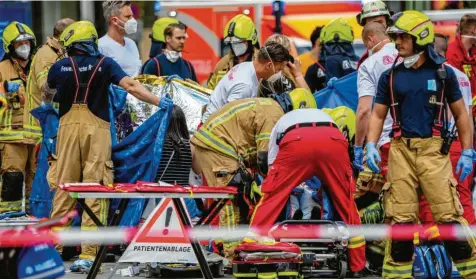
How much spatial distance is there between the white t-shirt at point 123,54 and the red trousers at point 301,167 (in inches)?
125

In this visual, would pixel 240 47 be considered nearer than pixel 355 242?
No

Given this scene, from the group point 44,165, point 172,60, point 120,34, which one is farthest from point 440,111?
point 120,34

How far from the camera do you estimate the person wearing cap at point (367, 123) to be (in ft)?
32.3

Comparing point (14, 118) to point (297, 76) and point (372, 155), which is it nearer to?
point (297, 76)

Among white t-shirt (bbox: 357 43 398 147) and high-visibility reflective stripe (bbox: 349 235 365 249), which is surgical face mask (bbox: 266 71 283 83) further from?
high-visibility reflective stripe (bbox: 349 235 365 249)

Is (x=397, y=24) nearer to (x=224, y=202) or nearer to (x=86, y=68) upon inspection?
(x=224, y=202)

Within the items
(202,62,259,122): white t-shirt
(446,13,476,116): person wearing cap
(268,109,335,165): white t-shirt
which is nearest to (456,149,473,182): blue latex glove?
(268,109,335,165): white t-shirt

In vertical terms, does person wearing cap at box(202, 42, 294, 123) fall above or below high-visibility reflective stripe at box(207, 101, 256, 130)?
above

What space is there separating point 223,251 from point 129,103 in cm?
163

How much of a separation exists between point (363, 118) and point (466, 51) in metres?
2.32

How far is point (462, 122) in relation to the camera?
9.12 m

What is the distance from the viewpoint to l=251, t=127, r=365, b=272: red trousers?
30.1 ft

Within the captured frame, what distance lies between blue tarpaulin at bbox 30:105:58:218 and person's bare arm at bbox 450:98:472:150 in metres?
3.63

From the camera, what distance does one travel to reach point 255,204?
33.2ft
